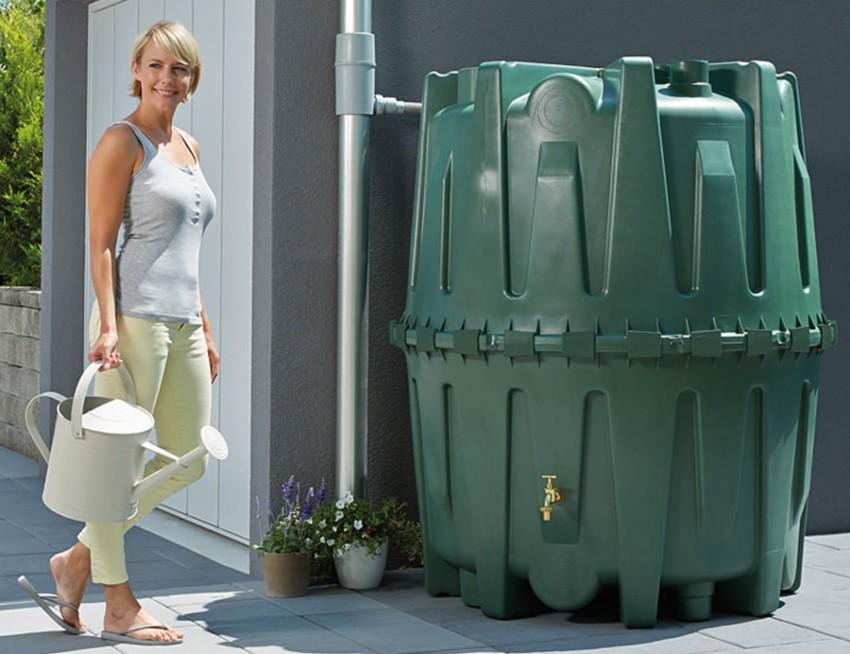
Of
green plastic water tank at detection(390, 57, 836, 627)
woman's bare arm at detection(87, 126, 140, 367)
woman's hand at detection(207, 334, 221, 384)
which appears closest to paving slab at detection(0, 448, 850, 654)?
green plastic water tank at detection(390, 57, 836, 627)

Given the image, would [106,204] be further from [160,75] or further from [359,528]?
[359,528]

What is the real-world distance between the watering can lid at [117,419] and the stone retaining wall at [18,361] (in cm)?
414

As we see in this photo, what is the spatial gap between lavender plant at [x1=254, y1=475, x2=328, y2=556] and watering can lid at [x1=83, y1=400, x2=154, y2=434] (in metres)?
0.89

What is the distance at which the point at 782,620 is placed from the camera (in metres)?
4.73

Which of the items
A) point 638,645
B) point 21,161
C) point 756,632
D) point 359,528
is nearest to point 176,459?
point 359,528

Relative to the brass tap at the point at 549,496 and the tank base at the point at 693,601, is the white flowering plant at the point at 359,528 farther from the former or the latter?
the tank base at the point at 693,601

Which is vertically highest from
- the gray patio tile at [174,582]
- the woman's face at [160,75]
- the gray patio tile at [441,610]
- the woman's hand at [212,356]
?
the woman's face at [160,75]

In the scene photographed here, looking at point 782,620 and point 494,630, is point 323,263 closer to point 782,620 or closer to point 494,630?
point 494,630

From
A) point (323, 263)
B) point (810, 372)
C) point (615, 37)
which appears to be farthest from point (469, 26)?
point (810, 372)

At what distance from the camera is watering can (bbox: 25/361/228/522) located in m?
4.20

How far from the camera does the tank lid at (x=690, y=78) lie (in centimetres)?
461

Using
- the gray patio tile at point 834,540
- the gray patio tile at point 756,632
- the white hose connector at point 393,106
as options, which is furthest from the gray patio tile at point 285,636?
the gray patio tile at point 834,540

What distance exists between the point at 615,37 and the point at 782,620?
2.23 meters

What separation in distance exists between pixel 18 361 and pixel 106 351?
4.85 metres
